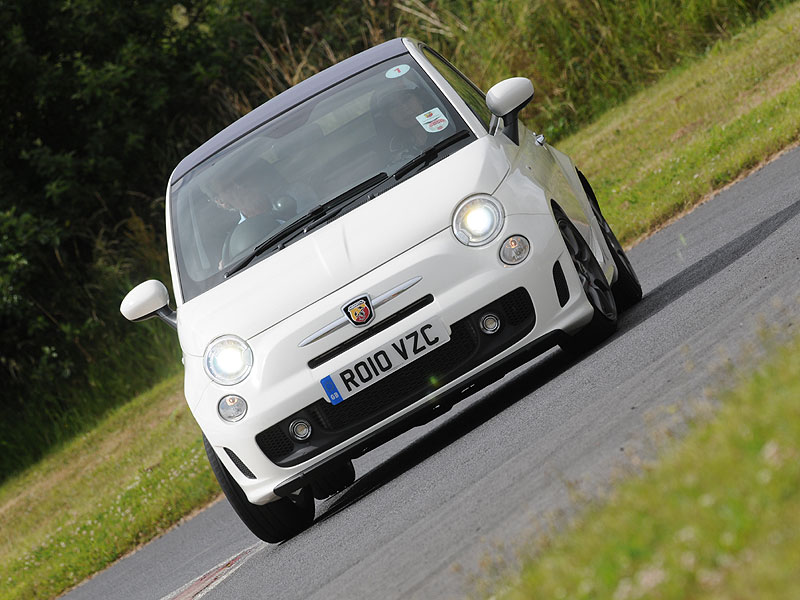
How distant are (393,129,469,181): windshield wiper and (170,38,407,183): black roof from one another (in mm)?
1031

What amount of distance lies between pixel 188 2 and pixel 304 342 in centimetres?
1810

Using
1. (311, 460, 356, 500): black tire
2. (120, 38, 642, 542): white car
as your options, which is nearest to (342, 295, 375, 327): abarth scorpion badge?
(120, 38, 642, 542): white car

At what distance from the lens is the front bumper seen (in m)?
6.57

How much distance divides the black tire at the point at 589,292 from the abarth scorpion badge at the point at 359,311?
1091 mm

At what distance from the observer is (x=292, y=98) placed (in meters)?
8.23

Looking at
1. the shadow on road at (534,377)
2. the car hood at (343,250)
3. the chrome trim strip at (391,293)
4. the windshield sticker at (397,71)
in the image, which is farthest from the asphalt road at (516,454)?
the windshield sticker at (397,71)

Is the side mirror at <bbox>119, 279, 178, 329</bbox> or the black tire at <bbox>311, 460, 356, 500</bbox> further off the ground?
the side mirror at <bbox>119, 279, 178, 329</bbox>

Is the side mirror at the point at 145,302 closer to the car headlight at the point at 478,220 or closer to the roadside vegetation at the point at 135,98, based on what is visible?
the car headlight at the point at 478,220

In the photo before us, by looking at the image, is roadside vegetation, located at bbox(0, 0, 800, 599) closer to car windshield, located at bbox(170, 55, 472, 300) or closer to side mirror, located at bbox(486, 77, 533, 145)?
car windshield, located at bbox(170, 55, 472, 300)

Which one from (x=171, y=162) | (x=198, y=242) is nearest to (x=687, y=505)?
(x=198, y=242)

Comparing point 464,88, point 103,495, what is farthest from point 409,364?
point 103,495

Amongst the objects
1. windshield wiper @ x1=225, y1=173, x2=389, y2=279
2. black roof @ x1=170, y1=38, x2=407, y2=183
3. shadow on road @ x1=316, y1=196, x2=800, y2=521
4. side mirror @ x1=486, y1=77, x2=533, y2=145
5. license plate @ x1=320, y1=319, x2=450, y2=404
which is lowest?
shadow on road @ x1=316, y1=196, x2=800, y2=521

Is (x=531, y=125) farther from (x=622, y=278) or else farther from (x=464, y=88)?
(x=622, y=278)

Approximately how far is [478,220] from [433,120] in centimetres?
102
